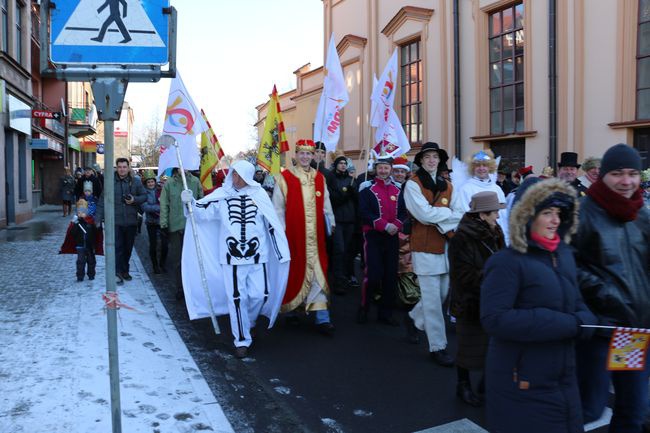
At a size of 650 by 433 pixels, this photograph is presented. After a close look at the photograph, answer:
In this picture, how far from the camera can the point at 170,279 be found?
9.93 m

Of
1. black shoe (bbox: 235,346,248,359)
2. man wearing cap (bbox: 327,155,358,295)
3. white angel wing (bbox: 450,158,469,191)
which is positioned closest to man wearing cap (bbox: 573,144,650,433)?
white angel wing (bbox: 450,158,469,191)

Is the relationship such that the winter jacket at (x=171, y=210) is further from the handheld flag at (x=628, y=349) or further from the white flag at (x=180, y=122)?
the handheld flag at (x=628, y=349)

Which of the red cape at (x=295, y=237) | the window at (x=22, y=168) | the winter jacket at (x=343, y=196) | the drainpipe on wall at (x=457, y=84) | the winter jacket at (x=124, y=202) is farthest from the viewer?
the window at (x=22, y=168)

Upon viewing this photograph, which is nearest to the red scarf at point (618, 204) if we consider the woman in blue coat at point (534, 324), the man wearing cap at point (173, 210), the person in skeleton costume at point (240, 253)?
the woman in blue coat at point (534, 324)

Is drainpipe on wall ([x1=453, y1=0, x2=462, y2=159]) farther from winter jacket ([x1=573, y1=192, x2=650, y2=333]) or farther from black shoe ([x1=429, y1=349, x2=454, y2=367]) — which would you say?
winter jacket ([x1=573, y1=192, x2=650, y2=333])

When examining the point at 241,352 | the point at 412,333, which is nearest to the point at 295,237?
the point at 241,352

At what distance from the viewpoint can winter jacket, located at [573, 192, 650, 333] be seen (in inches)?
127

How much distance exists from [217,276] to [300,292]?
0.89m

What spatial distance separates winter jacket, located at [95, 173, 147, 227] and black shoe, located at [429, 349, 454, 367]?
17.9ft

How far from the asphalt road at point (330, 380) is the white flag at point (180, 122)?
1968mm

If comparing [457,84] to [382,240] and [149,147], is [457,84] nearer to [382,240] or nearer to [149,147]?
[382,240]

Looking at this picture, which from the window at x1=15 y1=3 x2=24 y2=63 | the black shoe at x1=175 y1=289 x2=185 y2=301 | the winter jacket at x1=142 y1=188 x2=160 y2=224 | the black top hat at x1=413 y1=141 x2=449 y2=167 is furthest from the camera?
the window at x1=15 y1=3 x2=24 y2=63

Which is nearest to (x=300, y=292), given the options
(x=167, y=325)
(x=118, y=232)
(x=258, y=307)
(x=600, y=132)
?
(x=258, y=307)

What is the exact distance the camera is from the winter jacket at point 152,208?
1052 cm
